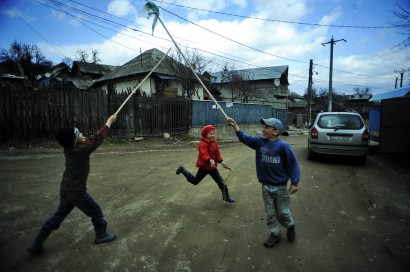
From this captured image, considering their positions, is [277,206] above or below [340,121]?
below

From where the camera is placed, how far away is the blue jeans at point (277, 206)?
3.36 metres

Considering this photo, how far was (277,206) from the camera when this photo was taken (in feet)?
11.2

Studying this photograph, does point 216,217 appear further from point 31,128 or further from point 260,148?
point 31,128

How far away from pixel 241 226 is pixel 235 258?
0.88 meters

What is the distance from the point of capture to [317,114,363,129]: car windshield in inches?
322

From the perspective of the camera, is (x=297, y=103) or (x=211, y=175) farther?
(x=297, y=103)

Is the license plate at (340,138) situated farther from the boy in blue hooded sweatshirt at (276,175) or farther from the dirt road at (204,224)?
the boy in blue hooded sweatshirt at (276,175)

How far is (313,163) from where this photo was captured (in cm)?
877

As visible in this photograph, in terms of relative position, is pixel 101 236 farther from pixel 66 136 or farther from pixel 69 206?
pixel 66 136

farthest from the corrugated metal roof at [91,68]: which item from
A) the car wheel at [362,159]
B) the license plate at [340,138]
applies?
the car wheel at [362,159]

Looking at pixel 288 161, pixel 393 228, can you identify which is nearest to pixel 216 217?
pixel 288 161

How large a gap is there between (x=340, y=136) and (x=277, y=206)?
576 cm

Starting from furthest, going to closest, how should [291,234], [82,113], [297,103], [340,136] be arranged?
[297,103], [82,113], [340,136], [291,234]

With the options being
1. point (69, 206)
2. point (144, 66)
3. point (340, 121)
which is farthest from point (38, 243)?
point (144, 66)
